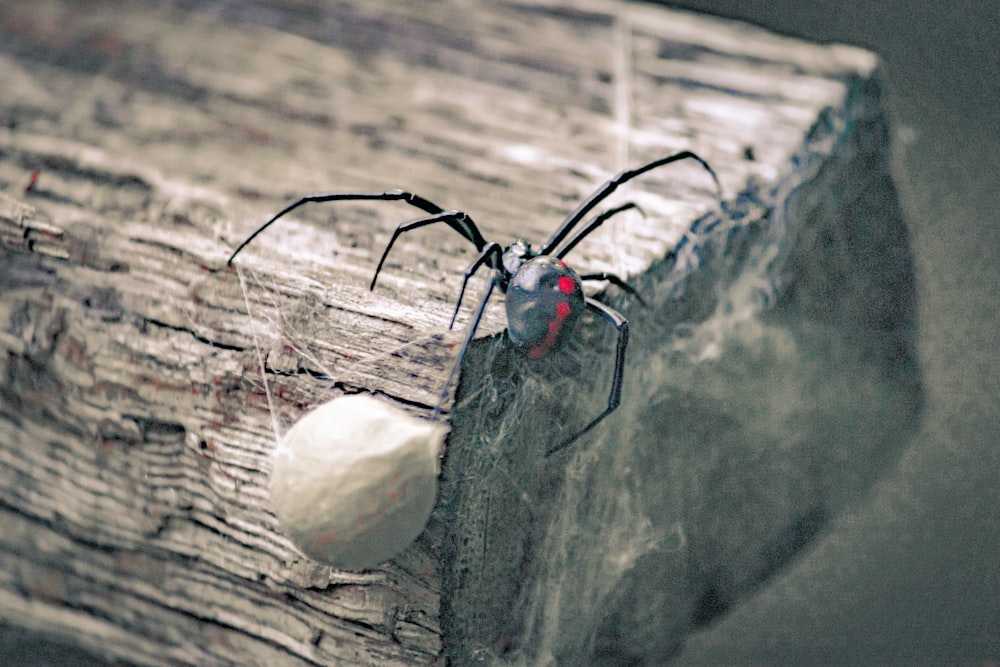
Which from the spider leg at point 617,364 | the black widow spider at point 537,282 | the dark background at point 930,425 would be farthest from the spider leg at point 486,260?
the dark background at point 930,425

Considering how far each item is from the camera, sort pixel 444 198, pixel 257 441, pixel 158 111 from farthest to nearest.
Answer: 1. pixel 158 111
2. pixel 444 198
3. pixel 257 441

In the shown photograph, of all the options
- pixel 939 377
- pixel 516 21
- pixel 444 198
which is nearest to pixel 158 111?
pixel 444 198

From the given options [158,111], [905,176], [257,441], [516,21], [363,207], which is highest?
[516,21]

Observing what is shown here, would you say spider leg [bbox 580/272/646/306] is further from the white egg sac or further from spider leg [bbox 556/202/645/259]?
the white egg sac

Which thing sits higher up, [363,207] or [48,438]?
[363,207]

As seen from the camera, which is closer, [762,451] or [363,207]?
[363,207]

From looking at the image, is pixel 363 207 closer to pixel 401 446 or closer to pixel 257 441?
pixel 257 441

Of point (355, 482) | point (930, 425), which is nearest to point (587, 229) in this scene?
point (355, 482)

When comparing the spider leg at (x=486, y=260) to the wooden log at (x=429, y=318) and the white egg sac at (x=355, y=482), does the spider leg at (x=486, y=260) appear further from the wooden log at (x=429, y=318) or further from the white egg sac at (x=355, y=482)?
the white egg sac at (x=355, y=482)
